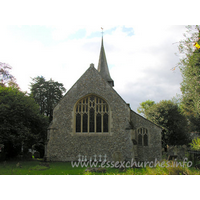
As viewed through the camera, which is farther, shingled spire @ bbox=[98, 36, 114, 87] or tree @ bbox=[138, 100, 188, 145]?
shingled spire @ bbox=[98, 36, 114, 87]

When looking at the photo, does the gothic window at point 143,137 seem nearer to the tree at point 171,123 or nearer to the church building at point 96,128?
the church building at point 96,128

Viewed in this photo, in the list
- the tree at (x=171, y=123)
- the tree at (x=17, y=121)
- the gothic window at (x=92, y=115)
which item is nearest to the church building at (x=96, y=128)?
the gothic window at (x=92, y=115)

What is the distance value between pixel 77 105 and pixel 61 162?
15.8 feet

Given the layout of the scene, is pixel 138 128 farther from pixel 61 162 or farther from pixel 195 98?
pixel 61 162

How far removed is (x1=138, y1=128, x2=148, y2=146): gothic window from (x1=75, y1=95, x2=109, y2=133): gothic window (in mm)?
2905

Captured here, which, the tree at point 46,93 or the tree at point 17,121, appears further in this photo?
the tree at point 46,93

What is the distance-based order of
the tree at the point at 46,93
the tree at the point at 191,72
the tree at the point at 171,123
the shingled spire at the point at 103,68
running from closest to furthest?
the tree at the point at 191,72 < the tree at the point at 171,123 < the shingled spire at the point at 103,68 < the tree at the point at 46,93

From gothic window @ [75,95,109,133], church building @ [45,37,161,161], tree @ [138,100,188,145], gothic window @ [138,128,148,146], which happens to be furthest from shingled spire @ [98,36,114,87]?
gothic window @ [138,128,148,146]

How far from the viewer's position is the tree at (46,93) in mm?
28781

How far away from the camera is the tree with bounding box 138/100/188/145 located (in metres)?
21.4

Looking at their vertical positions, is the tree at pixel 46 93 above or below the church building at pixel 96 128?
above

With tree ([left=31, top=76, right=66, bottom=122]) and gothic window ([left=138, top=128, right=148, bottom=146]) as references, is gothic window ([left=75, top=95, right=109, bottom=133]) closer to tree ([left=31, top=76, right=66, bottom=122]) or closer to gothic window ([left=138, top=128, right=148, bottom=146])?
gothic window ([left=138, top=128, right=148, bottom=146])

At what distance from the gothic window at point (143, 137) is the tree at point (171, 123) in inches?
288

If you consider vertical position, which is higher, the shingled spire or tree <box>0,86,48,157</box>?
the shingled spire
